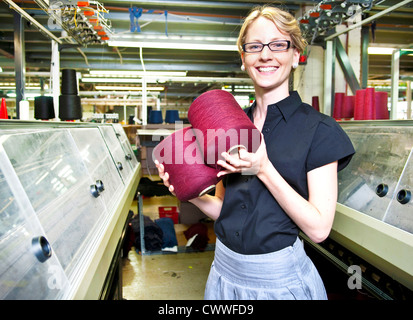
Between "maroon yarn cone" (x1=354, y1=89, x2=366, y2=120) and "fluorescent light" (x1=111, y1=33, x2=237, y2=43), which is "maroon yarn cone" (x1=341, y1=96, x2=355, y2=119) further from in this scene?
"fluorescent light" (x1=111, y1=33, x2=237, y2=43)

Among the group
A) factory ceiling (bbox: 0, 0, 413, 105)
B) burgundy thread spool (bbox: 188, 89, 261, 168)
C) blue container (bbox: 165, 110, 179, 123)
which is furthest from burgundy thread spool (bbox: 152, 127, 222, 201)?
blue container (bbox: 165, 110, 179, 123)

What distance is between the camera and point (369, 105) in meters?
2.17

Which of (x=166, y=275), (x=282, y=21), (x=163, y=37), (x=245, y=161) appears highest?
(x=163, y=37)

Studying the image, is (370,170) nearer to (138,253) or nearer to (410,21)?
(138,253)

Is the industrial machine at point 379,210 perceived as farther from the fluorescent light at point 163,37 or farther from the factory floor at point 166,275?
the fluorescent light at point 163,37

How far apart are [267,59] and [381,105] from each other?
1.72 m

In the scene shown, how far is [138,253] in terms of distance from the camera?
3270 millimetres

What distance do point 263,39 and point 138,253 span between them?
289 centimetres

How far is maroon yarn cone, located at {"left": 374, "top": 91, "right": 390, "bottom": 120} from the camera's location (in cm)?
218

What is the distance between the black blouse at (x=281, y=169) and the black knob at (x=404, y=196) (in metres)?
0.41

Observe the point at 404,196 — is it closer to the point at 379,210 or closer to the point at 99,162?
the point at 379,210

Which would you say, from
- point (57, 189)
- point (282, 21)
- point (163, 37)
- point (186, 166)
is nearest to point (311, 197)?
point (186, 166)

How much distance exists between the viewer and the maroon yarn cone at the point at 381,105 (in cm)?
218
